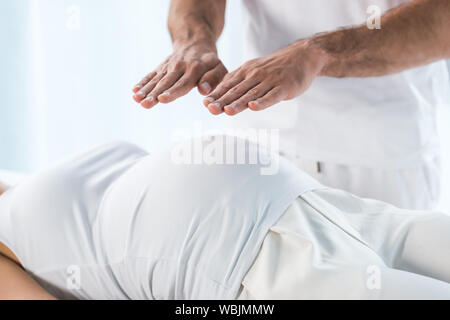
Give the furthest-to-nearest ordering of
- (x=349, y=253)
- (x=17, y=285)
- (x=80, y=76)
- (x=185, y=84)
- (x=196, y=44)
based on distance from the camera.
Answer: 1. (x=80, y=76)
2. (x=196, y=44)
3. (x=185, y=84)
4. (x=17, y=285)
5. (x=349, y=253)

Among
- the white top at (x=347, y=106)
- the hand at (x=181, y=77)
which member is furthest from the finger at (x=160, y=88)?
the white top at (x=347, y=106)

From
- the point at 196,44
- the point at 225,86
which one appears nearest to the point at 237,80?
the point at 225,86

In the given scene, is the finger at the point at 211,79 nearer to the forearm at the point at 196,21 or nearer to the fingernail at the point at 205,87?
the fingernail at the point at 205,87

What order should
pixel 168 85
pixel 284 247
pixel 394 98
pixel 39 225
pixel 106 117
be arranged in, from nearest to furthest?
pixel 284 247 < pixel 39 225 < pixel 168 85 < pixel 394 98 < pixel 106 117

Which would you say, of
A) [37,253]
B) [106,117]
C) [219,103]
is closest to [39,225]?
[37,253]

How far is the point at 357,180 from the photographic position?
4.71 ft

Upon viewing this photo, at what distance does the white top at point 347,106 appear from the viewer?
4.55 feet

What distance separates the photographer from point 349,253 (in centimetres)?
77

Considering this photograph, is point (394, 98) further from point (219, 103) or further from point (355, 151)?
point (219, 103)

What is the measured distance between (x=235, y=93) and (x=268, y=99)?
6 cm

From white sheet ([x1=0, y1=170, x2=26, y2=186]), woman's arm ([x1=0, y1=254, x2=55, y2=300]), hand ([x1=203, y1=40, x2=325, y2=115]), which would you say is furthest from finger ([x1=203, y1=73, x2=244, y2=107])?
white sheet ([x1=0, y1=170, x2=26, y2=186])

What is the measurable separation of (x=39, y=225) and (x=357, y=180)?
33.5 inches

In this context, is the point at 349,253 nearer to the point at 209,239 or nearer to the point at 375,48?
the point at 209,239
